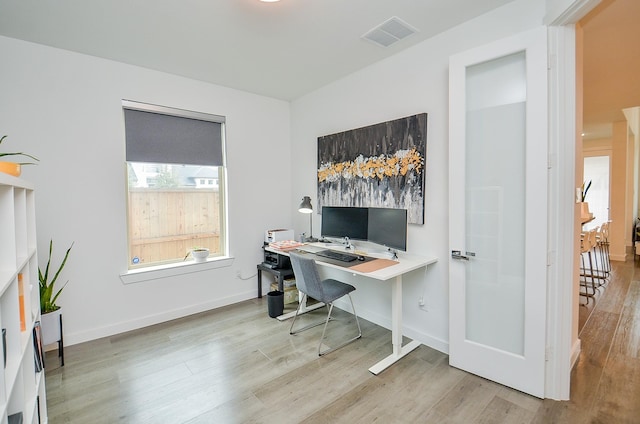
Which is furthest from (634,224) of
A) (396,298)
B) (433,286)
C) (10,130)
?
(10,130)

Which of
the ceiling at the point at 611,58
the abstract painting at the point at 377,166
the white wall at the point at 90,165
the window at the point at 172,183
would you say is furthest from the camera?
the window at the point at 172,183

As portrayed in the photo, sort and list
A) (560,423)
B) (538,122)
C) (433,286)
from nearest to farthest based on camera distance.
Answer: (560,423) < (538,122) < (433,286)

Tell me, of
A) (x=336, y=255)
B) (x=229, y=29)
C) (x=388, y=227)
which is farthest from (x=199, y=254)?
(x=229, y=29)

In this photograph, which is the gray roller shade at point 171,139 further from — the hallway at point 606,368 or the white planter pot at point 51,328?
the hallway at point 606,368

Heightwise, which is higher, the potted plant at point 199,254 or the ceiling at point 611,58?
the ceiling at point 611,58

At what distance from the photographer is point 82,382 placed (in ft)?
7.52

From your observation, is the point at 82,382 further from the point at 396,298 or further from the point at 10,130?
the point at 396,298

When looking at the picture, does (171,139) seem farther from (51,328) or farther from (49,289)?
(51,328)

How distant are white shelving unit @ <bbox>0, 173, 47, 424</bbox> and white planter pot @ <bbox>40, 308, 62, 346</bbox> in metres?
1.17

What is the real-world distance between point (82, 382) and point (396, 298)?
101 inches

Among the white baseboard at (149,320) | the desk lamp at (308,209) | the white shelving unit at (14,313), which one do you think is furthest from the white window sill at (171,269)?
the white shelving unit at (14,313)

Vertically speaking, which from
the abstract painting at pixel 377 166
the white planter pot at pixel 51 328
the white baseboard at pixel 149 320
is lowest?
the white baseboard at pixel 149 320

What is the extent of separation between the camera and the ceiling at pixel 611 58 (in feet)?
7.64

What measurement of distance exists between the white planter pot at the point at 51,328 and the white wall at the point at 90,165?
1.20ft
